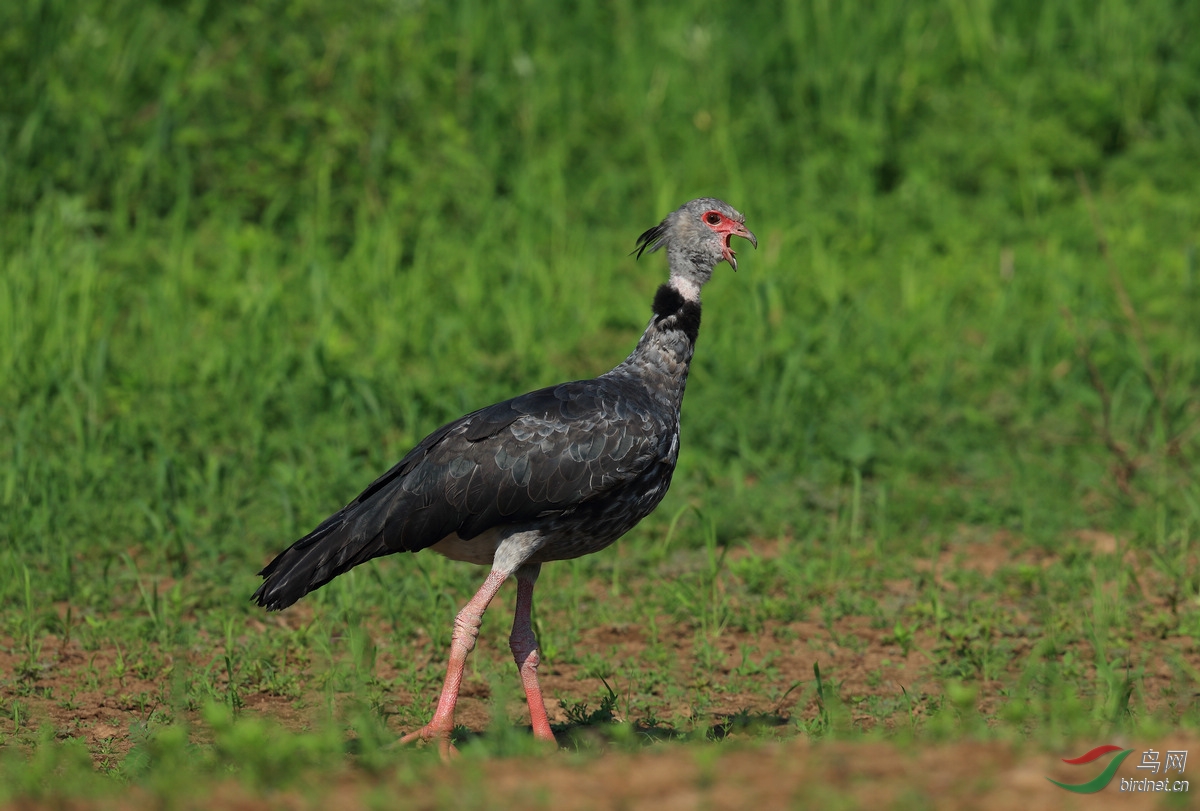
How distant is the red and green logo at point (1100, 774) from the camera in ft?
10.6

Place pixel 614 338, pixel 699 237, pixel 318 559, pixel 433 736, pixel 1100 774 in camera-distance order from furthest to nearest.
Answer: pixel 614 338 → pixel 699 237 → pixel 318 559 → pixel 433 736 → pixel 1100 774

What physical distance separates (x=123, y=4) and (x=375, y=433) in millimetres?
4599

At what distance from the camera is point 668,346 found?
17.2 feet

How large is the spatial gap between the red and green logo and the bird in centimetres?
186

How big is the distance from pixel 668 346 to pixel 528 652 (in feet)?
4.00

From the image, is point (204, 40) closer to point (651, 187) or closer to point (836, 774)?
point (651, 187)

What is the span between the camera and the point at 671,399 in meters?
5.20

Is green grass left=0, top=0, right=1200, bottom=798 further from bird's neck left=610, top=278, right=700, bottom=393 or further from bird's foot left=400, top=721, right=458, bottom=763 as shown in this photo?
bird's neck left=610, top=278, right=700, bottom=393

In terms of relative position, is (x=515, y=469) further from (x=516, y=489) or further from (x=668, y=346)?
(x=668, y=346)

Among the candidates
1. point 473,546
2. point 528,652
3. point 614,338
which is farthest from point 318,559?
point 614,338

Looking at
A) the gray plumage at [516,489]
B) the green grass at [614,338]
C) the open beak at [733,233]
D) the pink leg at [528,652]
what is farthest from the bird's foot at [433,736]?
the open beak at [733,233]

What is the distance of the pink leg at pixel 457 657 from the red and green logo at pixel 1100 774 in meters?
1.92

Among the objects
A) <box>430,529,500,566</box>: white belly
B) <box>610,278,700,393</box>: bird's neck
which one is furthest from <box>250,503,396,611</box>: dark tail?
<box>610,278,700,393</box>: bird's neck

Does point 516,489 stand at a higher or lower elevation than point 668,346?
lower
